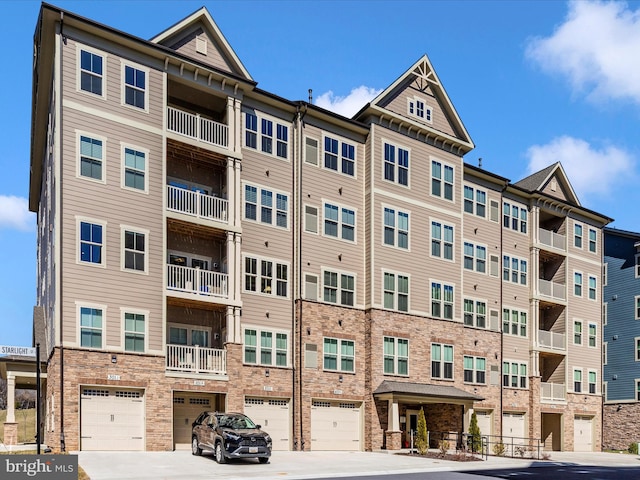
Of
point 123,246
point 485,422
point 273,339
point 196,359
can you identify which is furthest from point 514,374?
point 123,246

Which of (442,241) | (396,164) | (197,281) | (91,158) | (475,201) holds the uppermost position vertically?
(396,164)

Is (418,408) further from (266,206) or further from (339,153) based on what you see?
(339,153)

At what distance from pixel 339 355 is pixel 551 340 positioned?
18419mm

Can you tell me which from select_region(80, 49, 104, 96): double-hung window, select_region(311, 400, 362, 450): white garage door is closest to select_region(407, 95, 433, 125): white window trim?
select_region(311, 400, 362, 450): white garage door

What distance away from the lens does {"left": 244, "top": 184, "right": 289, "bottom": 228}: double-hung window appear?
29930 millimetres

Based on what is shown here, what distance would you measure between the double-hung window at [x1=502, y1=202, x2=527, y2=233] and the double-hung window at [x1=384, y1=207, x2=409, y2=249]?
9890mm

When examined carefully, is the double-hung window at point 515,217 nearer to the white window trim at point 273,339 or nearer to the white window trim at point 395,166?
the white window trim at point 395,166

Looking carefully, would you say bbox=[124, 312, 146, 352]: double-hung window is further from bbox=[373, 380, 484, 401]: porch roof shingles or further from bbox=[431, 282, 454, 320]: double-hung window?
bbox=[431, 282, 454, 320]: double-hung window

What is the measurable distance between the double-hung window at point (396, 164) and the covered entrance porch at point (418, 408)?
34.7 feet

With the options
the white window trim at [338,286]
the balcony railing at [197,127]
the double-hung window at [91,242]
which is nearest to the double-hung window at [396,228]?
the white window trim at [338,286]

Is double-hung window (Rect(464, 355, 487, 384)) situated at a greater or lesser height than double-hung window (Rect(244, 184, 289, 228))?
lesser

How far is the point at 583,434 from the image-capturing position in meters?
43.9

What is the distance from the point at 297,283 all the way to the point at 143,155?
932 centimetres

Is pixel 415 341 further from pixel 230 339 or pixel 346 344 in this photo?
pixel 230 339
